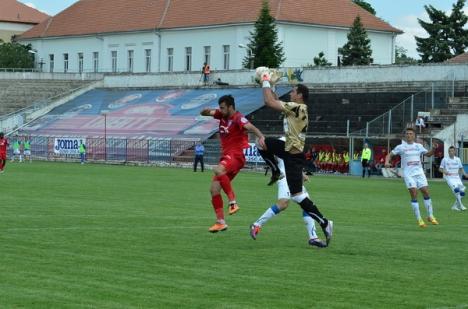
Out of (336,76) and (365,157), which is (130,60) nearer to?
(336,76)

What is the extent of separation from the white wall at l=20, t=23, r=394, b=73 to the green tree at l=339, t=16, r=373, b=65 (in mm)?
2266

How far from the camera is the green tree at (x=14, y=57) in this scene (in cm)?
11056

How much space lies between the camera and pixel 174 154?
64.9 metres

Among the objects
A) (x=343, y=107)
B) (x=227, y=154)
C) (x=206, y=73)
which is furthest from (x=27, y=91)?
(x=227, y=154)

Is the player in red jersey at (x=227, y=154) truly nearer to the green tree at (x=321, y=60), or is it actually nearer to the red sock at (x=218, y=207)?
the red sock at (x=218, y=207)

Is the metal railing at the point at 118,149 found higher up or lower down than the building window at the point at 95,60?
lower down

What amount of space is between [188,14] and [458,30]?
81.0 feet

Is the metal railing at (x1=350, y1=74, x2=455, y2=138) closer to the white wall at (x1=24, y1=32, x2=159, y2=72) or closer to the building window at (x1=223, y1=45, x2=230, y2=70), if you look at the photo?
the building window at (x1=223, y1=45, x2=230, y2=70)

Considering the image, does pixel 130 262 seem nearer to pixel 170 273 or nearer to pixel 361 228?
pixel 170 273

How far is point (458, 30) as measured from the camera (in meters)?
100

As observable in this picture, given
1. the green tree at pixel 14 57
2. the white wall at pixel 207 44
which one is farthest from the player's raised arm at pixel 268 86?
the green tree at pixel 14 57

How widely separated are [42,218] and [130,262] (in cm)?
702

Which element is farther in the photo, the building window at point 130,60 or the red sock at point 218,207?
the building window at point 130,60

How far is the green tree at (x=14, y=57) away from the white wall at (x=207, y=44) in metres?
5.30
